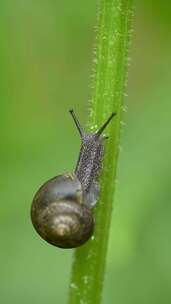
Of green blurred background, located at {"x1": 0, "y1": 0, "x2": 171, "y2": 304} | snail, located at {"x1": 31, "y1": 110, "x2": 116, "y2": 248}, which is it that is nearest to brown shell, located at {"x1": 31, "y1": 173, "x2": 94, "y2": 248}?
snail, located at {"x1": 31, "y1": 110, "x2": 116, "y2": 248}

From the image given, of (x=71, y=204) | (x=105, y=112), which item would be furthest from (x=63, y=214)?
(x=105, y=112)

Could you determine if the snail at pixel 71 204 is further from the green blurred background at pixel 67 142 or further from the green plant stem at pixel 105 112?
the green blurred background at pixel 67 142

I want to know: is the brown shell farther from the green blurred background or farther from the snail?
the green blurred background

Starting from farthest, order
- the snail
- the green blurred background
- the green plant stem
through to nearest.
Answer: the green blurred background < the snail < the green plant stem

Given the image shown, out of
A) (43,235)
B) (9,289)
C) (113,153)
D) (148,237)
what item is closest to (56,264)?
(9,289)

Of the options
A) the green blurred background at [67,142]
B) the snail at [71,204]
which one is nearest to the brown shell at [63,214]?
the snail at [71,204]

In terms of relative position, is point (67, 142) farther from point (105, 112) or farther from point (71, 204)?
point (105, 112)
